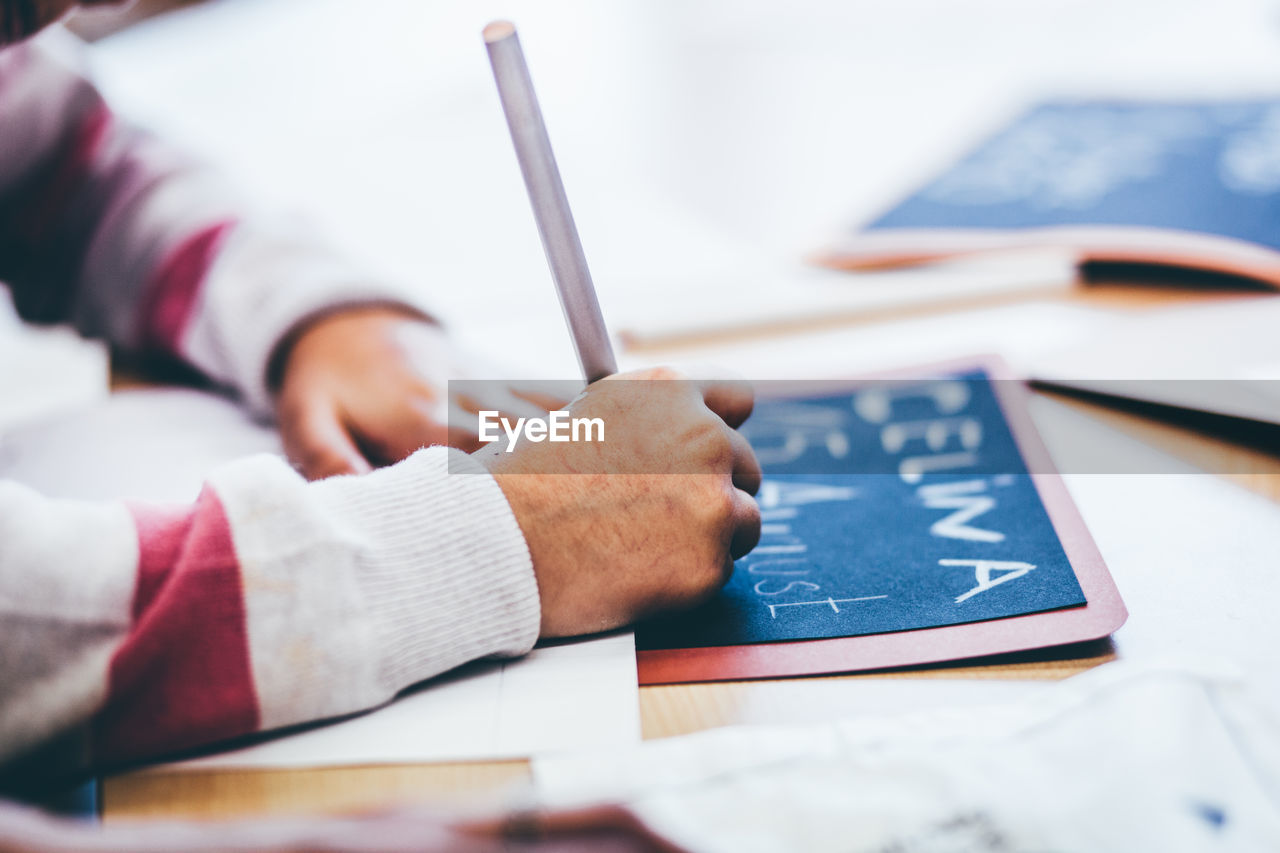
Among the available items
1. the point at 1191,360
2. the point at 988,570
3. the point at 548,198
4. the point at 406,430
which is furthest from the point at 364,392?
the point at 1191,360

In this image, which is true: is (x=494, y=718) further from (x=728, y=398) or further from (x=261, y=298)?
(x=261, y=298)

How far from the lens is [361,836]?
0.63ft

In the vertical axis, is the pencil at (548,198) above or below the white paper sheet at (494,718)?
above

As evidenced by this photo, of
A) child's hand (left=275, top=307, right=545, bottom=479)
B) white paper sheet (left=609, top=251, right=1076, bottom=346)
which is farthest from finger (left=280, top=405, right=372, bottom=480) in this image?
white paper sheet (left=609, top=251, right=1076, bottom=346)

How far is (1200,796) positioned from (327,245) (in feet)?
1.46

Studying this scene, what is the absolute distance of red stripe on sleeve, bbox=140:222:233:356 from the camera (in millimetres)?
513

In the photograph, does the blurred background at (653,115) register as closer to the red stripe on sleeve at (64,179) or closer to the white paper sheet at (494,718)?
the red stripe on sleeve at (64,179)

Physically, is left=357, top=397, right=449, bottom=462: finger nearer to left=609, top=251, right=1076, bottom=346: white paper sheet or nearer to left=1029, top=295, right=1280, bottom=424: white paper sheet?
left=609, top=251, right=1076, bottom=346: white paper sheet

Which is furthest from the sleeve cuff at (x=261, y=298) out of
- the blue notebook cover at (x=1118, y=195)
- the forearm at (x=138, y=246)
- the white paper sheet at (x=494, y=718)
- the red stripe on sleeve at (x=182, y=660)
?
the blue notebook cover at (x=1118, y=195)

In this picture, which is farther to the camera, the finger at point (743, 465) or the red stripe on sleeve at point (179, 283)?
the red stripe on sleeve at point (179, 283)

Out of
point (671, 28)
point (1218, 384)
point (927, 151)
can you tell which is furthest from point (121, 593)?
point (671, 28)

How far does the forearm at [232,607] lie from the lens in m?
0.26

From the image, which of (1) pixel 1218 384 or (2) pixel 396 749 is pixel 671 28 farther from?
(2) pixel 396 749

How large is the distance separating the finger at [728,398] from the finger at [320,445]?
0.14m
